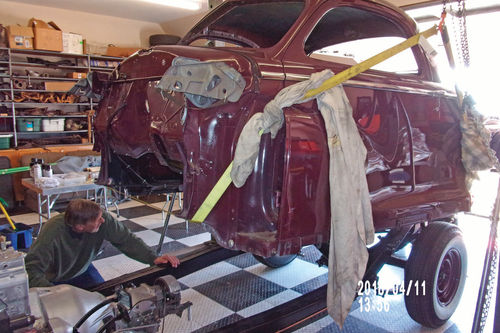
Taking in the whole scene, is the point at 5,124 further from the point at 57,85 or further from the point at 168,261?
the point at 168,261

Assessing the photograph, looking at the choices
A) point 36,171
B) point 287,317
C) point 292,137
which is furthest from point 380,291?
point 36,171

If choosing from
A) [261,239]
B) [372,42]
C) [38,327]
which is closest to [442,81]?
[372,42]

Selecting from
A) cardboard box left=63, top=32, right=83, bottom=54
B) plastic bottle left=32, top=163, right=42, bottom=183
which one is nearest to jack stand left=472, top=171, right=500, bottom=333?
plastic bottle left=32, top=163, right=42, bottom=183

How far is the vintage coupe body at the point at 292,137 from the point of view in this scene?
5.87 ft

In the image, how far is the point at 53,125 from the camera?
27.8 ft

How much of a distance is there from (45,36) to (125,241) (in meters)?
6.91

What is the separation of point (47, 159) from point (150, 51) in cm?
448

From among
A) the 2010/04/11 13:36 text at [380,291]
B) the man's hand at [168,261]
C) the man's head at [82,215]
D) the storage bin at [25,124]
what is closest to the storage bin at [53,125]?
the storage bin at [25,124]

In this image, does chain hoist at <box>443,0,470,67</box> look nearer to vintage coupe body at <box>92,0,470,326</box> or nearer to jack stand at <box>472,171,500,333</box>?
vintage coupe body at <box>92,0,470,326</box>

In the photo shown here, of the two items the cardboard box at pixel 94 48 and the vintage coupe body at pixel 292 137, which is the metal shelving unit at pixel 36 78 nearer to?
the cardboard box at pixel 94 48

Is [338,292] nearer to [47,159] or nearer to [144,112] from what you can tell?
[144,112]

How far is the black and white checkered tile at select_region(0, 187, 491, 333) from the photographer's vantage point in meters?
2.80

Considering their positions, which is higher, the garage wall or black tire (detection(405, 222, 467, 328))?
the garage wall

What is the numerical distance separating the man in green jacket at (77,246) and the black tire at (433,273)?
5.00 ft
